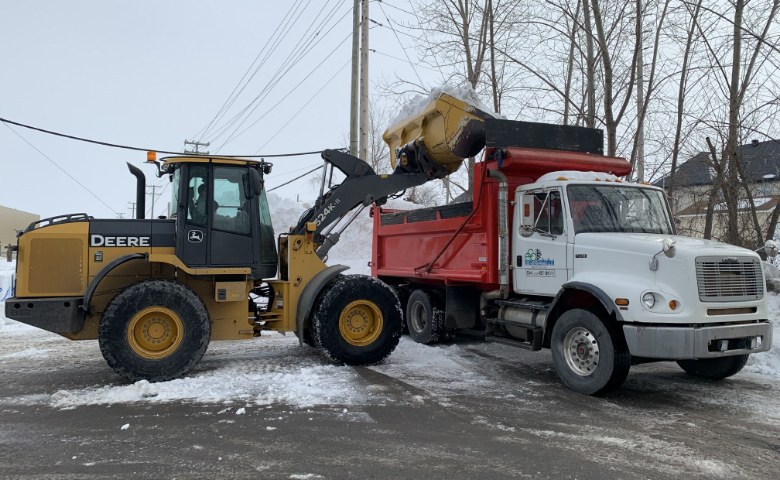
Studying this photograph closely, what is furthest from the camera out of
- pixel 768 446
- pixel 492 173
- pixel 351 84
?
pixel 351 84

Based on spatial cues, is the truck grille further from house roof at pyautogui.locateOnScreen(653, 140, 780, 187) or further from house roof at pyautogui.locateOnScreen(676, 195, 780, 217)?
house roof at pyautogui.locateOnScreen(676, 195, 780, 217)

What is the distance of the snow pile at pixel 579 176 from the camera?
7.21 metres

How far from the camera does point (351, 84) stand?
17312 mm

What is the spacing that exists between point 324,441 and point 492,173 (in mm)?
4244

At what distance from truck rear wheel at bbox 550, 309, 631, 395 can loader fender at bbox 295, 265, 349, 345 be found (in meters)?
2.99

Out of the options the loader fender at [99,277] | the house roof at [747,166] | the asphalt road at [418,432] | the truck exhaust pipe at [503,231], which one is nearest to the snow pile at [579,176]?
the truck exhaust pipe at [503,231]

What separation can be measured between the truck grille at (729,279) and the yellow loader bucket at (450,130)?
333 cm

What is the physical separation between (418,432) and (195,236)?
391 centimetres

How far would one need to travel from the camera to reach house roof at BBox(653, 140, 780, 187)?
12.1 meters

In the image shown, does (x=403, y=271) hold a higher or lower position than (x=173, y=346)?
higher

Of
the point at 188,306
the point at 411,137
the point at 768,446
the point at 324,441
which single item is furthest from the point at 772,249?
the point at 188,306

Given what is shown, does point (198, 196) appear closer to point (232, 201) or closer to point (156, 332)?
point (232, 201)

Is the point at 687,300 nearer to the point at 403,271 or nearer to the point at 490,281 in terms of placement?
the point at 490,281

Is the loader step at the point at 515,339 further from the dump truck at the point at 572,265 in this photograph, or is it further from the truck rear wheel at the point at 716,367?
the truck rear wheel at the point at 716,367
